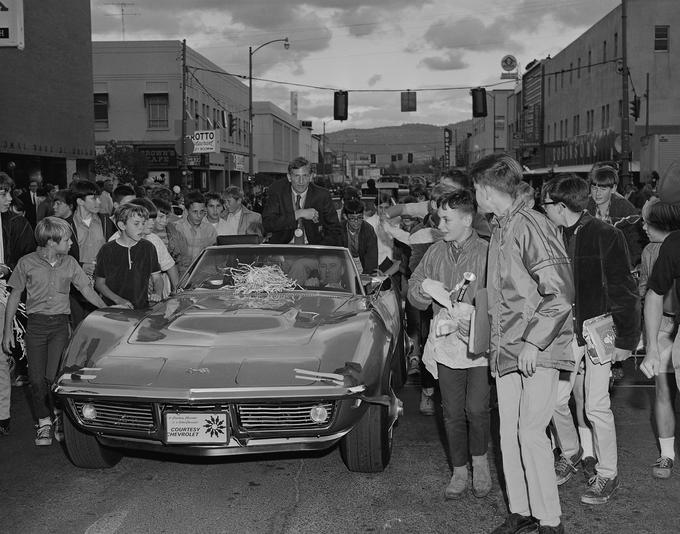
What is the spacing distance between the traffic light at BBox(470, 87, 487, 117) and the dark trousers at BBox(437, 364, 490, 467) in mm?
26214

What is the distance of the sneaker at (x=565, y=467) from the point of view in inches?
202

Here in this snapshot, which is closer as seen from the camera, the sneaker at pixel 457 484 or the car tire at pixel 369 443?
the sneaker at pixel 457 484

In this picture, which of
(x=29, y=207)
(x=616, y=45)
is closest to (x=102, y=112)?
(x=616, y=45)

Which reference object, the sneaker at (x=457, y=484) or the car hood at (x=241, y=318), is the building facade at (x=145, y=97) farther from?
the sneaker at (x=457, y=484)

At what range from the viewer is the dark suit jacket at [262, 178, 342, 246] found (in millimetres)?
8617

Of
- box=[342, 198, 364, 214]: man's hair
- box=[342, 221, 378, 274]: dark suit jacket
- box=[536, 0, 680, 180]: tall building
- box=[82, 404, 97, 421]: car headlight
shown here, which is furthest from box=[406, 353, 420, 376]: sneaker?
box=[536, 0, 680, 180]: tall building

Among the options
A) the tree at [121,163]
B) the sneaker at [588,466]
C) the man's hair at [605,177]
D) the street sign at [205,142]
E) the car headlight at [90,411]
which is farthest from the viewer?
the tree at [121,163]

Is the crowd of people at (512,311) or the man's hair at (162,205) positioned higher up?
the man's hair at (162,205)

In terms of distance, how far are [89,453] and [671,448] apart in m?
3.63

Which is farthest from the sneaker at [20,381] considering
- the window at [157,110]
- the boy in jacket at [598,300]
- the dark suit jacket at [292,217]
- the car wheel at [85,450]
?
the window at [157,110]

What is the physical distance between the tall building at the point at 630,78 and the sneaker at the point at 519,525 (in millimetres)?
36146

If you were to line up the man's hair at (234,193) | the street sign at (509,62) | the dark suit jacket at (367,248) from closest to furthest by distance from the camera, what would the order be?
the dark suit jacket at (367,248) < the man's hair at (234,193) < the street sign at (509,62)

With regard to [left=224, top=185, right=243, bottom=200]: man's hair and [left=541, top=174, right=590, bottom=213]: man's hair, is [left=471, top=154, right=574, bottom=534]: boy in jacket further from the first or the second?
[left=224, top=185, right=243, bottom=200]: man's hair

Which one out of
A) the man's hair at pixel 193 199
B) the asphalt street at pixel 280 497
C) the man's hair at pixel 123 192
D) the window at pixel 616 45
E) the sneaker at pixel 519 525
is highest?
the window at pixel 616 45
